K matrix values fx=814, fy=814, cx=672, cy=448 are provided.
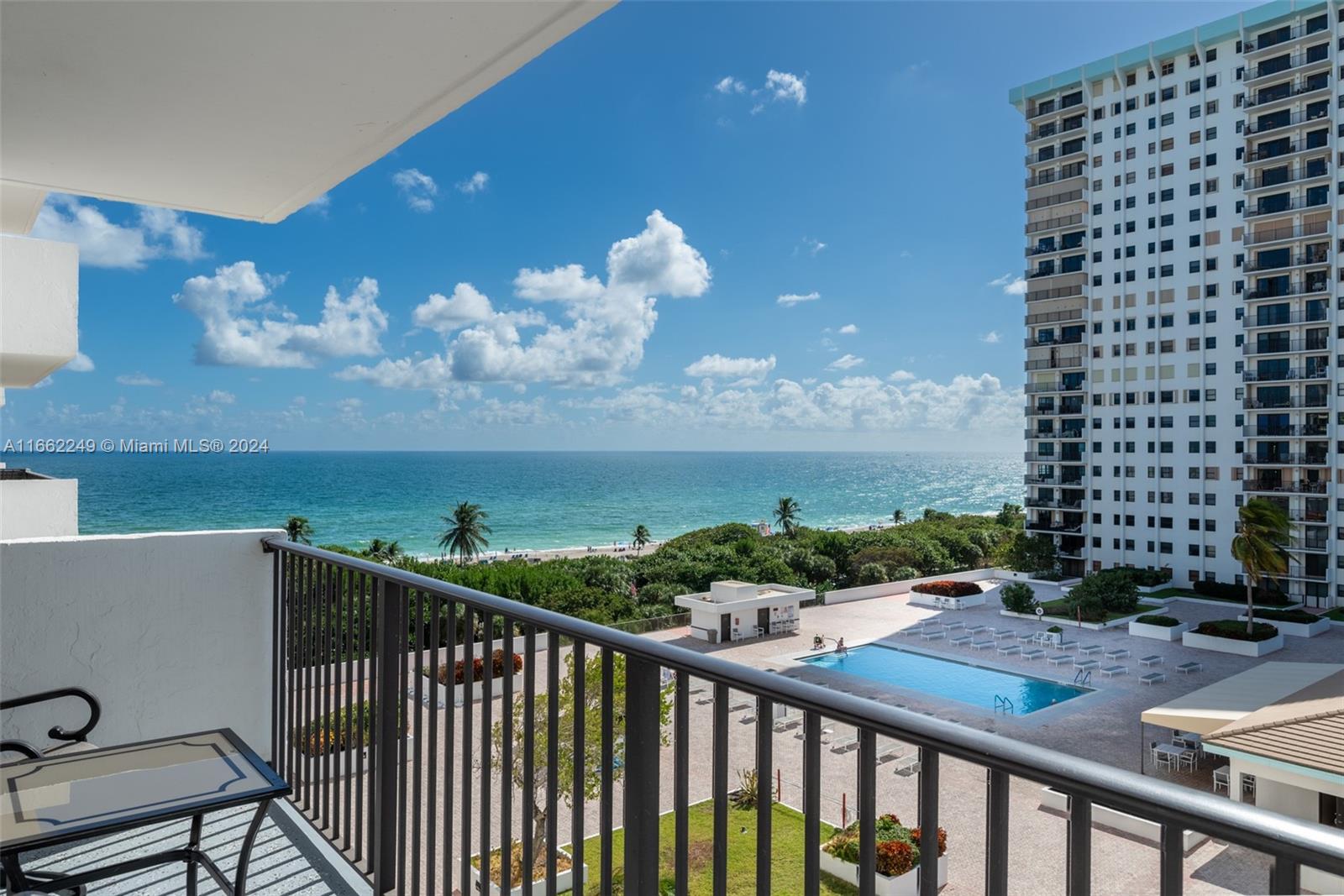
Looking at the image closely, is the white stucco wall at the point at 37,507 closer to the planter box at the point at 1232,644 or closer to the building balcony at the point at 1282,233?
the planter box at the point at 1232,644

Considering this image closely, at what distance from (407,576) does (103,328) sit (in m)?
80.4

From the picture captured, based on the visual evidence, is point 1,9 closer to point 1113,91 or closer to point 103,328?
point 1113,91

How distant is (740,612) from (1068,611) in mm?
10447

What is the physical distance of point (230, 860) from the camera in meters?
2.35

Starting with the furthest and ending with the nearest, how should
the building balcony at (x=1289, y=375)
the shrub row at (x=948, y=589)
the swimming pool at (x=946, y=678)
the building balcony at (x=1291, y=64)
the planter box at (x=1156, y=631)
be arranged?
the building balcony at (x=1291, y=64), the building balcony at (x=1289, y=375), the shrub row at (x=948, y=589), the planter box at (x=1156, y=631), the swimming pool at (x=946, y=678)

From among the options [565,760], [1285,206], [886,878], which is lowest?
[886,878]

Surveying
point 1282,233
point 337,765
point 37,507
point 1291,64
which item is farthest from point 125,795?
point 1291,64

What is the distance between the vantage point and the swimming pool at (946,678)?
16609mm

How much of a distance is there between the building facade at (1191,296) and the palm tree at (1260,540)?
3.73 metres

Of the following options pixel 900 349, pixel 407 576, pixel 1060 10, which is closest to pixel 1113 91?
pixel 1060 10

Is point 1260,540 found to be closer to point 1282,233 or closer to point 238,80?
point 1282,233

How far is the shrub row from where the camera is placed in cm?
2589

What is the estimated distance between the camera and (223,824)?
2.59 m

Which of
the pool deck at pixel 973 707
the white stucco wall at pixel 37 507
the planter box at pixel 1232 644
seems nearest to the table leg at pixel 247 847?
the pool deck at pixel 973 707
